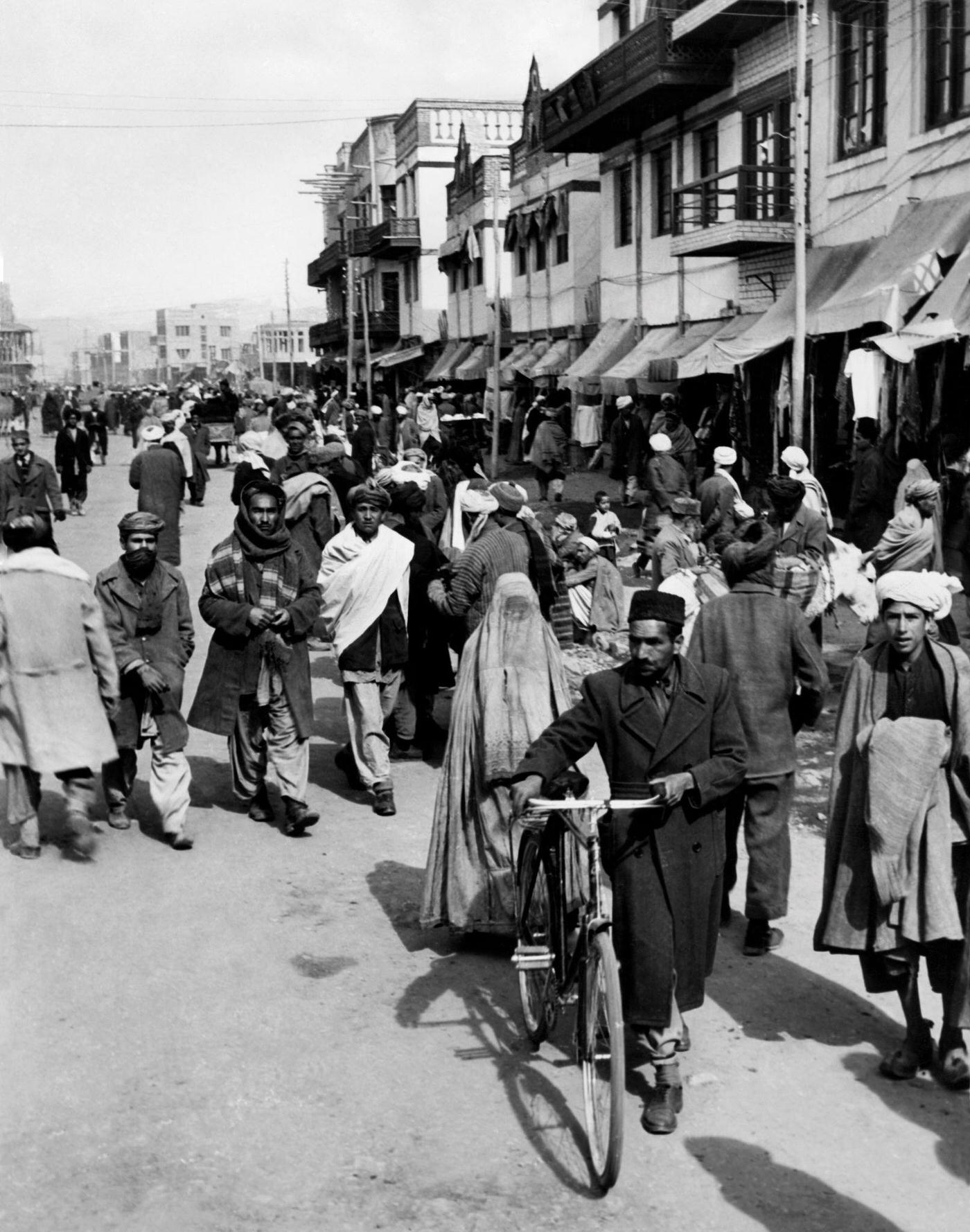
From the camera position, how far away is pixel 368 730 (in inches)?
318

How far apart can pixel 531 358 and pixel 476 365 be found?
7076 millimetres

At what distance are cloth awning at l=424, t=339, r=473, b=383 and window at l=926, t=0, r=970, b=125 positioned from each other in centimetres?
2610

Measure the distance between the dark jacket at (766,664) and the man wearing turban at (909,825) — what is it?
3.18ft

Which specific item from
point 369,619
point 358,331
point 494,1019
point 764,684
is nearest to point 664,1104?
point 494,1019

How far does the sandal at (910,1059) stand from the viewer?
16.1ft

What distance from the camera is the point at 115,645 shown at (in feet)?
24.4

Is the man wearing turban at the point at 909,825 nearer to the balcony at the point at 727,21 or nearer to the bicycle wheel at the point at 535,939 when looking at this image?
the bicycle wheel at the point at 535,939

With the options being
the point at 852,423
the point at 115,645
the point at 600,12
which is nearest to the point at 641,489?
the point at 852,423

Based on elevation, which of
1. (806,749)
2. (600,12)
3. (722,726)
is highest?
(600,12)

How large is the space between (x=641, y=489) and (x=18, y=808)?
54.2 ft

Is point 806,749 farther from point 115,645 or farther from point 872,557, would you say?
point 115,645

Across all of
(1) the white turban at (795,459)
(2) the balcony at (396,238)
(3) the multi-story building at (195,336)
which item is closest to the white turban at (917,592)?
(1) the white turban at (795,459)

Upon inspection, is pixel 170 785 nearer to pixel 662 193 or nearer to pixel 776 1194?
pixel 776 1194

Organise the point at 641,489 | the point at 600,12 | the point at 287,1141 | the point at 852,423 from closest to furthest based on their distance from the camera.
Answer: the point at 287,1141 < the point at 852,423 < the point at 641,489 < the point at 600,12
